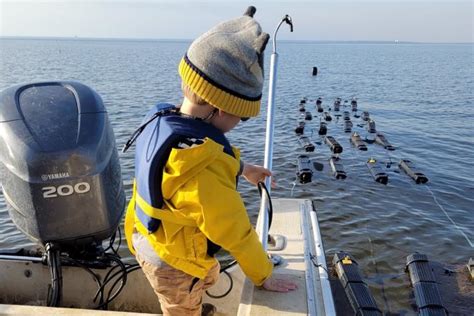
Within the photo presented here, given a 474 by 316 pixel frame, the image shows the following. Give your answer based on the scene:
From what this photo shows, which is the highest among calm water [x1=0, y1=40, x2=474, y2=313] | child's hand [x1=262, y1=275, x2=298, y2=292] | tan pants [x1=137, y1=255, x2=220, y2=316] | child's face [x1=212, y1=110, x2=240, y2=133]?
child's face [x1=212, y1=110, x2=240, y2=133]

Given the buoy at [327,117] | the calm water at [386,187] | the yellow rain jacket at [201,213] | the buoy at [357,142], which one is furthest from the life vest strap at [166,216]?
the buoy at [327,117]

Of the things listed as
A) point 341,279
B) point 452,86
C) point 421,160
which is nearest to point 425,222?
point 341,279

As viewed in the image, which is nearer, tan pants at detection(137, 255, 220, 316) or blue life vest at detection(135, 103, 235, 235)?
blue life vest at detection(135, 103, 235, 235)

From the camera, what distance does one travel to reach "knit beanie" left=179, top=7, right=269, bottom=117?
7.09 feet

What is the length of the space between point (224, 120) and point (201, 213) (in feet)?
1.62

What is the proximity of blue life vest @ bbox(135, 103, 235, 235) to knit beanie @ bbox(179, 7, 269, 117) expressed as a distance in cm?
14

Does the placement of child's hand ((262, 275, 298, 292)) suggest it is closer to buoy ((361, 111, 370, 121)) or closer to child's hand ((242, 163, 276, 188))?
child's hand ((242, 163, 276, 188))

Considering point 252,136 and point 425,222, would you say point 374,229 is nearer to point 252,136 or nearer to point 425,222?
point 425,222

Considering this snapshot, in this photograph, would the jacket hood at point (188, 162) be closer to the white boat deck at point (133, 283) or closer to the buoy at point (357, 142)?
the white boat deck at point (133, 283)

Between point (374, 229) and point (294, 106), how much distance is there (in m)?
16.2

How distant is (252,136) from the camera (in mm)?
16953

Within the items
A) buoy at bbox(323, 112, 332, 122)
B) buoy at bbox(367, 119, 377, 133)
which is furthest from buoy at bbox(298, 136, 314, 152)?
buoy at bbox(323, 112, 332, 122)

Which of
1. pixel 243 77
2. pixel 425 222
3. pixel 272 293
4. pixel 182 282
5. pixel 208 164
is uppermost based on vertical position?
pixel 243 77

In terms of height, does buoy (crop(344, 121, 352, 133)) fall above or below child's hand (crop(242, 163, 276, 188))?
below
